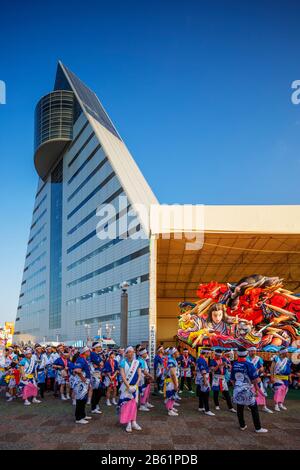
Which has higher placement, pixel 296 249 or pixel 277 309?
pixel 296 249

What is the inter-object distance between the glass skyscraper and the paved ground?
2464 centimetres

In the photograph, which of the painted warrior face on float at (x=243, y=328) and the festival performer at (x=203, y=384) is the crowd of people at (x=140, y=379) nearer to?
the festival performer at (x=203, y=384)

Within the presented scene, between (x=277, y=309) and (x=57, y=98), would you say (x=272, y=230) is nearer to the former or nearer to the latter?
(x=277, y=309)

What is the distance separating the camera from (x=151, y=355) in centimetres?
2039

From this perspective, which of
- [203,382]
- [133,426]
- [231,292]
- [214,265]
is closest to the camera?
[133,426]

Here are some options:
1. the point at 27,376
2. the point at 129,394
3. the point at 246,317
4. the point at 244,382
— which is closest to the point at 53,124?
the point at 246,317

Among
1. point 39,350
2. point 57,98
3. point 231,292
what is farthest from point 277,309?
point 57,98

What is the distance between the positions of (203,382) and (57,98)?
6048 centimetres

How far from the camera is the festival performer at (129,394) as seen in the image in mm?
8289

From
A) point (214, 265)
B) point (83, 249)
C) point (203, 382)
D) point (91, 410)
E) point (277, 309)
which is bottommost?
point (91, 410)

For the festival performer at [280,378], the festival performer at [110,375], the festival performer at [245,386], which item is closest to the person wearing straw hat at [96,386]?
the festival performer at [110,375]

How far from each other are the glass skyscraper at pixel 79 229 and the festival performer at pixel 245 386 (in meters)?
26.4

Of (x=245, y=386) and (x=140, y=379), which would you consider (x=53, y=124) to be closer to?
(x=140, y=379)
